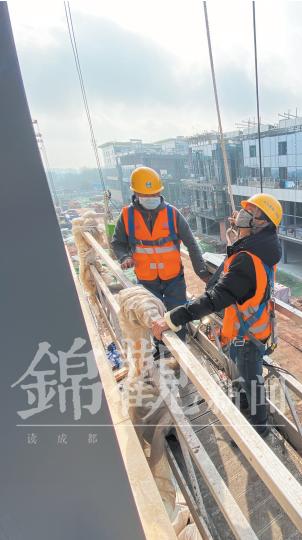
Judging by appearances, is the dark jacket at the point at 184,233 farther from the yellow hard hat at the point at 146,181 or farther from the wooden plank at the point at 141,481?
the wooden plank at the point at 141,481

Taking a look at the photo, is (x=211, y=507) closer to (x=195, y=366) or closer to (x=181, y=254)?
(x=195, y=366)

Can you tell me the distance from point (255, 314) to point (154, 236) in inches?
42.4

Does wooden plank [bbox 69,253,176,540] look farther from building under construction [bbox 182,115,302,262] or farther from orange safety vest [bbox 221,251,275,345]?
building under construction [bbox 182,115,302,262]

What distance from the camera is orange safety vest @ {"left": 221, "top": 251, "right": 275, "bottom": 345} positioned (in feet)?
5.96

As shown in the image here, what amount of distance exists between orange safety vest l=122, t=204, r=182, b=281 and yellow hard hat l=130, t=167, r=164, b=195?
0.54 ft

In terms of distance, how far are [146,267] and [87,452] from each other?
1889 mm

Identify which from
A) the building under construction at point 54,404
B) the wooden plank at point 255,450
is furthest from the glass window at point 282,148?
the wooden plank at point 255,450

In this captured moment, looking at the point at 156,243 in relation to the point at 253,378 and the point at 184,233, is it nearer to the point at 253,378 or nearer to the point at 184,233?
the point at 184,233

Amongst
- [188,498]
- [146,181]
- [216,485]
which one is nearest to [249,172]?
[146,181]

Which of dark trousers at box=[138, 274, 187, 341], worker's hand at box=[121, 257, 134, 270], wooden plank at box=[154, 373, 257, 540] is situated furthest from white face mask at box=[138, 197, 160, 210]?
wooden plank at box=[154, 373, 257, 540]

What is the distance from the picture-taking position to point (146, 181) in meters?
2.63

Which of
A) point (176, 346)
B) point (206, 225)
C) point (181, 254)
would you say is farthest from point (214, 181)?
point (176, 346)

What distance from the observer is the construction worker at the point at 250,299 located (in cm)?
179

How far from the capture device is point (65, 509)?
0.95 m
